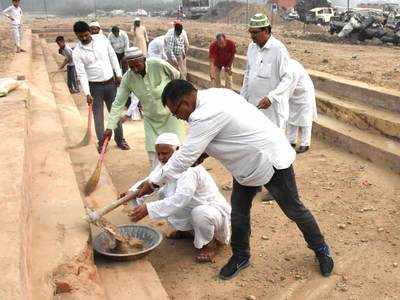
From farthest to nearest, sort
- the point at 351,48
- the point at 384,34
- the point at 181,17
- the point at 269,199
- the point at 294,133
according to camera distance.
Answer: the point at 181,17
the point at 384,34
the point at 351,48
the point at 294,133
the point at 269,199

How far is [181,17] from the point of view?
40125 millimetres

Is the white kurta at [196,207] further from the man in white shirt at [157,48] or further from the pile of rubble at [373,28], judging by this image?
the pile of rubble at [373,28]

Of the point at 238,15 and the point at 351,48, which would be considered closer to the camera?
the point at 351,48

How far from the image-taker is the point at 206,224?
407 cm

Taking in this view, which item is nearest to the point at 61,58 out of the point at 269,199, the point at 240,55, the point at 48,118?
the point at 240,55

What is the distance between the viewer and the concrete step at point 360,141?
624cm

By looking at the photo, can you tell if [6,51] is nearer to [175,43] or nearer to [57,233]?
[175,43]

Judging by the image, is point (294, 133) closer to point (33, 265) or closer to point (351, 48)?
point (33, 265)

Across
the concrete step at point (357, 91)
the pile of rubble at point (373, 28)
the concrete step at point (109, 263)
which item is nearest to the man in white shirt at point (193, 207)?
the concrete step at point (109, 263)

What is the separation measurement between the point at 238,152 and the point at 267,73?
6.67 ft

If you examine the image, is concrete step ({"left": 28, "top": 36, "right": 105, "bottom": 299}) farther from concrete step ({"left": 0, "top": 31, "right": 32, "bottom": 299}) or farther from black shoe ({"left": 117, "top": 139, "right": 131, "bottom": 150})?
black shoe ({"left": 117, "top": 139, "right": 131, "bottom": 150})

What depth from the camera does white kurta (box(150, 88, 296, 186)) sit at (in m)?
3.24

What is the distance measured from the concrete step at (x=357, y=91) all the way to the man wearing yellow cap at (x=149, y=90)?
3.49 m

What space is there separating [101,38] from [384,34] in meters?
12.2
